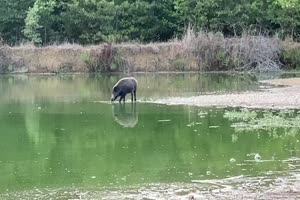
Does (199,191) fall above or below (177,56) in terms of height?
below

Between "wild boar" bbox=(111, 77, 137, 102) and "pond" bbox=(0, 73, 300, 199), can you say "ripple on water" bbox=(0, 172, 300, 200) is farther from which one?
"wild boar" bbox=(111, 77, 137, 102)

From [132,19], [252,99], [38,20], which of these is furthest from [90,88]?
→ [132,19]

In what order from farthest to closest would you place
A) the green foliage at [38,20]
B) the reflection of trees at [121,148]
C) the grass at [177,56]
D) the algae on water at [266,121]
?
the green foliage at [38,20] < the grass at [177,56] < the algae on water at [266,121] < the reflection of trees at [121,148]

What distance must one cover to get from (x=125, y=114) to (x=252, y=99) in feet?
18.2

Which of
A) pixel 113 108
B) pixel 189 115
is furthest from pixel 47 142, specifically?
pixel 113 108

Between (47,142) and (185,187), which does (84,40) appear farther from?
(185,187)

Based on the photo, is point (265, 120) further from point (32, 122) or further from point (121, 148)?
point (32, 122)

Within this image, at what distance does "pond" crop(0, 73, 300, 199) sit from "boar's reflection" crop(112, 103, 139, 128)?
4 centimetres

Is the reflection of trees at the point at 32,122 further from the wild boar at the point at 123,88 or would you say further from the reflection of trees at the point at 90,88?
the reflection of trees at the point at 90,88

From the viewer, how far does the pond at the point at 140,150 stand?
40.7 ft

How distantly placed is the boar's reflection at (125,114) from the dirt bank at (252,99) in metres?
1.85

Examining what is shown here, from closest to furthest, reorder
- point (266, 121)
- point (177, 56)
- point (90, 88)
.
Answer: point (266, 121), point (90, 88), point (177, 56)

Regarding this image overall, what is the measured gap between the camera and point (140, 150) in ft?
54.8

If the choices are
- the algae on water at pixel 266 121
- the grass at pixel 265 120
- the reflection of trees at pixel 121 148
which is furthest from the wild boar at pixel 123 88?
the grass at pixel 265 120
